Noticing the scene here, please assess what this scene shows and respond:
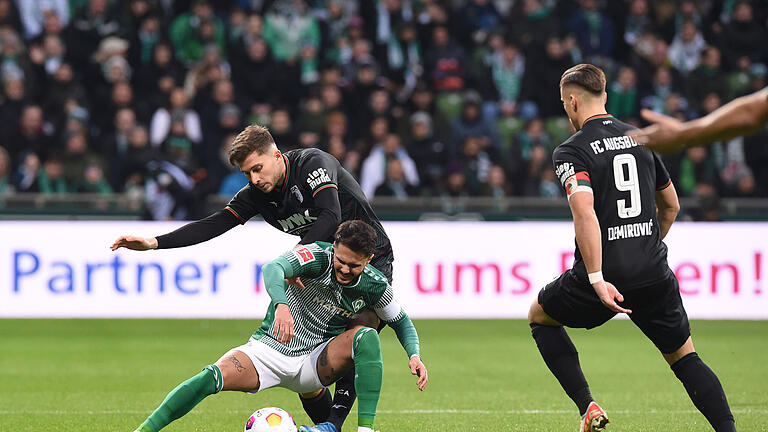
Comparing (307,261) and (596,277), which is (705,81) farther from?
(307,261)

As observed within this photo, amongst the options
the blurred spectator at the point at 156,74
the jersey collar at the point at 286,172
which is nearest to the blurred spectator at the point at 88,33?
the blurred spectator at the point at 156,74

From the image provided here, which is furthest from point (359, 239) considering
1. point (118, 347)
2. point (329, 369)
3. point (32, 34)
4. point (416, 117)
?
point (32, 34)

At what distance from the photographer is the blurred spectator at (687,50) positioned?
16656 millimetres

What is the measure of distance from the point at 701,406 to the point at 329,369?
1932mm

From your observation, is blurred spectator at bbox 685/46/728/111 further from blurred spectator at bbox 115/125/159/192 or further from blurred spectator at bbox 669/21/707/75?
Answer: blurred spectator at bbox 115/125/159/192

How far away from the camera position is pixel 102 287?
39.1 ft

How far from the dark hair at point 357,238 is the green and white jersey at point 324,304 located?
0.25m

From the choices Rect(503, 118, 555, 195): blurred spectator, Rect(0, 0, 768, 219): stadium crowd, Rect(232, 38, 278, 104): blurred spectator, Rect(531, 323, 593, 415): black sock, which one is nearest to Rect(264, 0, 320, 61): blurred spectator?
Rect(0, 0, 768, 219): stadium crowd

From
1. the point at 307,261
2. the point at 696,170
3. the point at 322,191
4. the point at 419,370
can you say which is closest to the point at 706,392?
the point at 419,370

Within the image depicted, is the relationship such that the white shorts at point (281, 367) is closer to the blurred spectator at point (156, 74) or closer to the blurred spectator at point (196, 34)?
the blurred spectator at point (156, 74)

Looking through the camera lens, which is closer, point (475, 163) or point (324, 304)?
point (324, 304)

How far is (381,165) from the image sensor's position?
45.6 feet

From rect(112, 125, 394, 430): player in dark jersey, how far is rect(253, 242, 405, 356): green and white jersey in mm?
110

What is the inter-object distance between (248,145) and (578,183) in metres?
1.75
